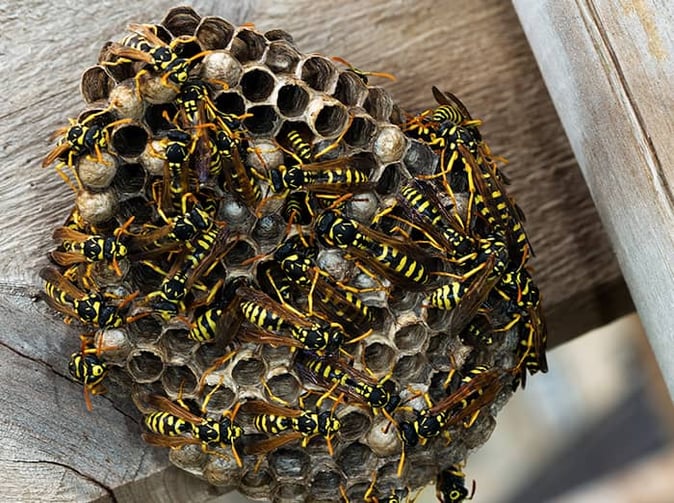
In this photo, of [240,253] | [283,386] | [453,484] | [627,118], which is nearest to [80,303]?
[240,253]

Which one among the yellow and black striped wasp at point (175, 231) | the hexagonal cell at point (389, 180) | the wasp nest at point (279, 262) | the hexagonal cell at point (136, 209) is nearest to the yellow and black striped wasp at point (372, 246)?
the wasp nest at point (279, 262)

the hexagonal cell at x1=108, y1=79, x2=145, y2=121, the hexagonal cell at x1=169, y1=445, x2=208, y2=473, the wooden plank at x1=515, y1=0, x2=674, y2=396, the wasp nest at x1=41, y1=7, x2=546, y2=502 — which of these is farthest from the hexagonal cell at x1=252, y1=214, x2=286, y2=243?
the wooden plank at x1=515, y1=0, x2=674, y2=396

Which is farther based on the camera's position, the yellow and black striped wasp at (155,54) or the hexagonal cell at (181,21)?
the hexagonal cell at (181,21)

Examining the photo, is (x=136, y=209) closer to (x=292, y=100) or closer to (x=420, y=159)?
(x=292, y=100)

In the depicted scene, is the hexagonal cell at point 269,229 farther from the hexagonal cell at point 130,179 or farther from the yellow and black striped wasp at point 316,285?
the hexagonal cell at point 130,179

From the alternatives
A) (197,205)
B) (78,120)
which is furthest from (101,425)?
(78,120)

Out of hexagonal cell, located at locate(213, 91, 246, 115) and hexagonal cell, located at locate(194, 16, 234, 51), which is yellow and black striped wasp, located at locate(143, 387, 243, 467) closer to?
hexagonal cell, located at locate(213, 91, 246, 115)
